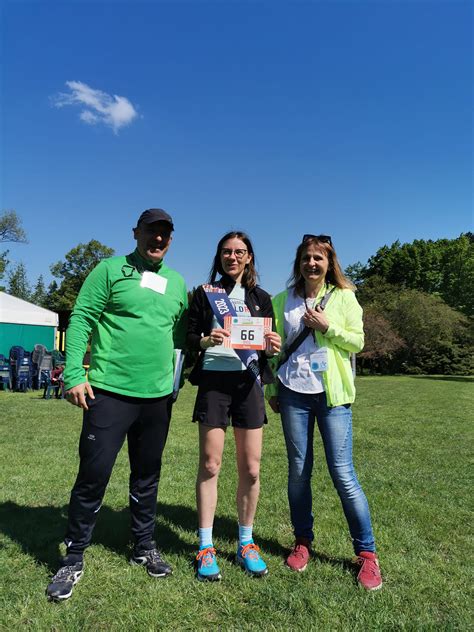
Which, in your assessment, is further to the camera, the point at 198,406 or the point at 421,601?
the point at 198,406

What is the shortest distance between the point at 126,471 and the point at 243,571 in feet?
9.11

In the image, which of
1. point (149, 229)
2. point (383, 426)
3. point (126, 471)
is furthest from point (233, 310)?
point (383, 426)

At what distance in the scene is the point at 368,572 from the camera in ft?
9.63

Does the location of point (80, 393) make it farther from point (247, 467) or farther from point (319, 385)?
point (319, 385)

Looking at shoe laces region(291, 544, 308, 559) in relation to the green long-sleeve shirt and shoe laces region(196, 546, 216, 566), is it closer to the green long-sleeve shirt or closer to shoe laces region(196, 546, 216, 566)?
shoe laces region(196, 546, 216, 566)

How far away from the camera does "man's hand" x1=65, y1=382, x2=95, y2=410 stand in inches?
112

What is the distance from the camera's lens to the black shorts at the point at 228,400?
2.98 metres

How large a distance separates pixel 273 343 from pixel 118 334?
0.97 m

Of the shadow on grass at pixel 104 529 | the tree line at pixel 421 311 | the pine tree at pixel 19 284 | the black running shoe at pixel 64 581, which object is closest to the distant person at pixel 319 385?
the shadow on grass at pixel 104 529

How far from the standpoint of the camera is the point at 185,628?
2.47 meters

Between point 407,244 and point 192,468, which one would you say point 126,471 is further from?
point 407,244

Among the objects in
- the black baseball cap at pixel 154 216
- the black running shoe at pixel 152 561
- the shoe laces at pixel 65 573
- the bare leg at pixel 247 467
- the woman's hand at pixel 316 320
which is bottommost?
the black running shoe at pixel 152 561

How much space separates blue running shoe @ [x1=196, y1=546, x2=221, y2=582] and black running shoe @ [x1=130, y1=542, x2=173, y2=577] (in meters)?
0.21

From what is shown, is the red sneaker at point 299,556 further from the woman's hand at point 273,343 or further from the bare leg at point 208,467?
the woman's hand at point 273,343
